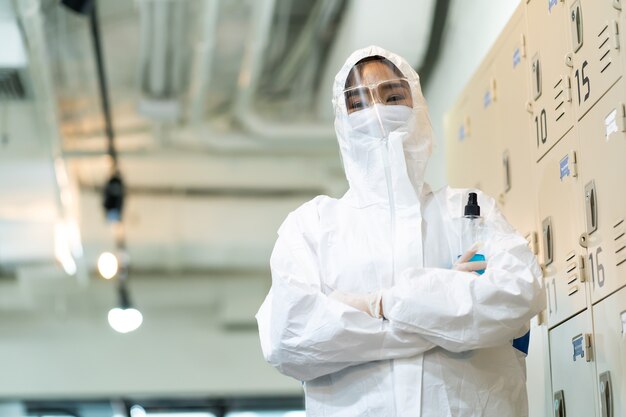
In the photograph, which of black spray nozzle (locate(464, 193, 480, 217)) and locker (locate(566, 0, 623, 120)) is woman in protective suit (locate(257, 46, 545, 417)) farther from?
locker (locate(566, 0, 623, 120))

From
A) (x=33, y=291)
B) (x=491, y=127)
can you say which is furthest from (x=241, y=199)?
(x=491, y=127)

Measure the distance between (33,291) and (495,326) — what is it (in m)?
7.56

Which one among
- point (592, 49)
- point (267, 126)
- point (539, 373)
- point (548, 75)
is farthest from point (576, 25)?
point (267, 126)

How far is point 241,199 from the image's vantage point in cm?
818

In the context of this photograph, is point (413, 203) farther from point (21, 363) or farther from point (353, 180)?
point (21, 363)

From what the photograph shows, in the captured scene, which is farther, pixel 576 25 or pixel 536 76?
pixel 536 76

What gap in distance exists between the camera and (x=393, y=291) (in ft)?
6.89

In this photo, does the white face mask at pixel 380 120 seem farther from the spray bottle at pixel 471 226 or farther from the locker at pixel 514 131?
the locker at pixel 514 131

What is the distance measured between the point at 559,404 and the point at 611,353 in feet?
1.36

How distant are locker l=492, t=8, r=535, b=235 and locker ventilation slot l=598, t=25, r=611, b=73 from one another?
0.61 m

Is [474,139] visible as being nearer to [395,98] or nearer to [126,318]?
[395,98]

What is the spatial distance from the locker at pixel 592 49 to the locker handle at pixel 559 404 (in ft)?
2.40

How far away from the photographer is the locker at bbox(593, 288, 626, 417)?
2336 millimetres

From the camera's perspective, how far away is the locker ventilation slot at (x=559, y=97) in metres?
2.74
